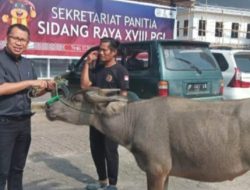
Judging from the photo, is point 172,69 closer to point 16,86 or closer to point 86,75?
point 86,75

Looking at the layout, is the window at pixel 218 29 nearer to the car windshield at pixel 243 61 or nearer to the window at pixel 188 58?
the car windshield at pixel 243 61

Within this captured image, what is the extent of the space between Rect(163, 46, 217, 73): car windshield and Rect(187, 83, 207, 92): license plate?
0.92 ft

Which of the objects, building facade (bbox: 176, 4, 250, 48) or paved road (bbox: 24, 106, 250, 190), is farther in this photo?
building facade (bbox: 176, 4, 250, 48)

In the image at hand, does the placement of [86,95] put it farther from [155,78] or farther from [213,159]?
[155,78]

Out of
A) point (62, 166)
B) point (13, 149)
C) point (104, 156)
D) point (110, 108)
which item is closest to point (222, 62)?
point (62, 166)

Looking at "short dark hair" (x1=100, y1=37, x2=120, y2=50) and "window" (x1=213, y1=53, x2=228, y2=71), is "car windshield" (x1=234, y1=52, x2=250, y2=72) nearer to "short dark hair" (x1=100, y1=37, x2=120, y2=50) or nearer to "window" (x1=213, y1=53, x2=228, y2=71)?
"window" (x1=213, y1=53, x2=228, y2=71)

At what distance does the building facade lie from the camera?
2121 inches

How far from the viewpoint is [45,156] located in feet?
24.1

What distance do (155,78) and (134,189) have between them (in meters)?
2.97

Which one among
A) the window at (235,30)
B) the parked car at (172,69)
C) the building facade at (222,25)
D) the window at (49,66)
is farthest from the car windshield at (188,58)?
the window at (235,30)

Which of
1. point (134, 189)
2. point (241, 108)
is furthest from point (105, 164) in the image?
point (241, 108)

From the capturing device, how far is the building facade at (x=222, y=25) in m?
53.9

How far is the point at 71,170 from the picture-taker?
6.59 metres

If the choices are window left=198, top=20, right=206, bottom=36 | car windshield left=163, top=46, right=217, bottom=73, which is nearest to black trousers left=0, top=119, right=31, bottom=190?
car windshield left=163, top=46, right=217, bottom=73
